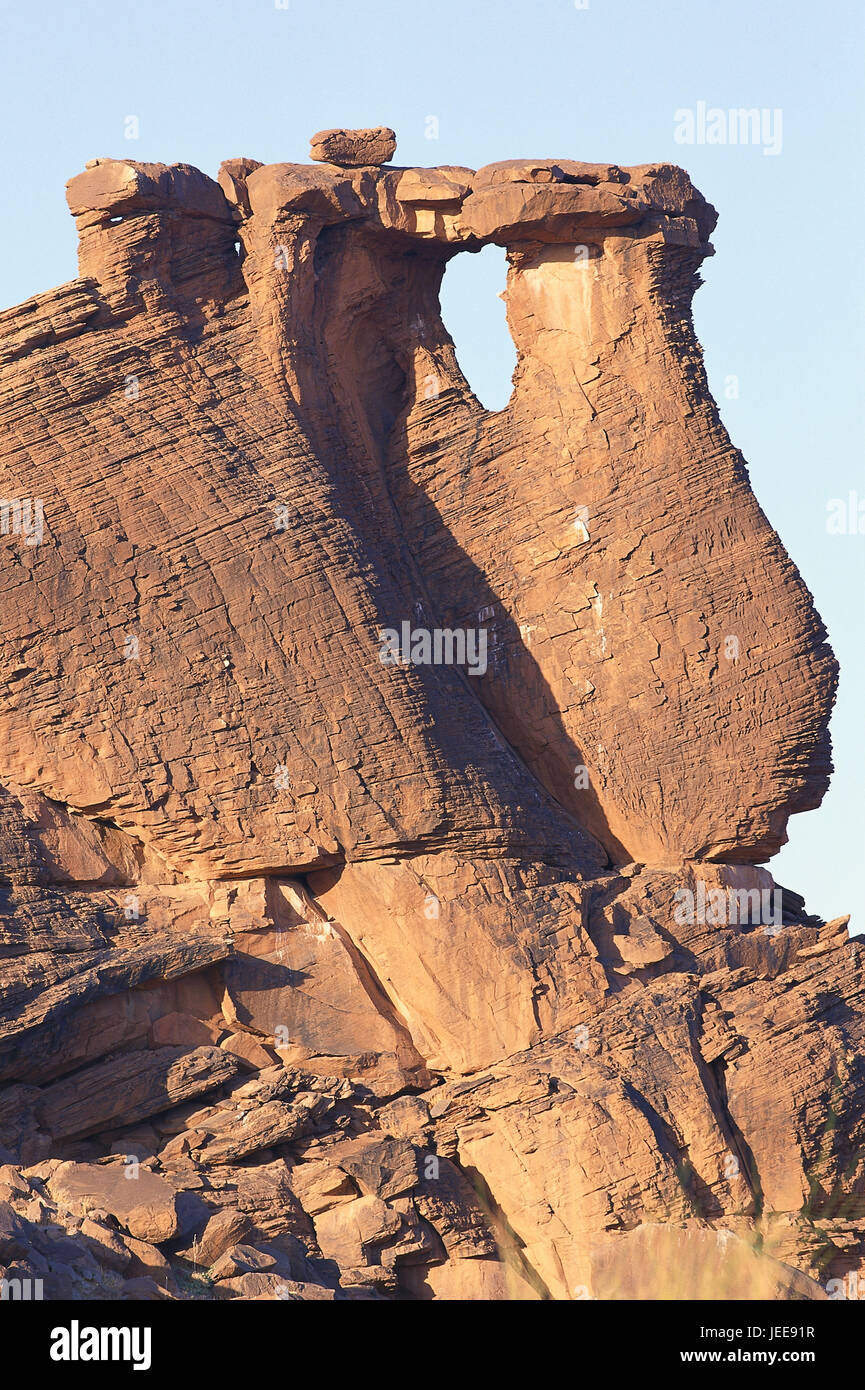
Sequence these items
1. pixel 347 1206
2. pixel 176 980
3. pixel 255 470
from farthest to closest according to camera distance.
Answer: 1. pixel 255 470
2. pixel 176 980
3. pixel 347 1206

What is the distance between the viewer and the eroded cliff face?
22.0 meters

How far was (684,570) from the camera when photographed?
26172 mm

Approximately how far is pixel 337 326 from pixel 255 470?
322 cm

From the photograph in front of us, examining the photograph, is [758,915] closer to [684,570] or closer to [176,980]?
[684,570]

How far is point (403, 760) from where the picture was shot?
2416cm

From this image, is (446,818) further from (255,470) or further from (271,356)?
(271,356)

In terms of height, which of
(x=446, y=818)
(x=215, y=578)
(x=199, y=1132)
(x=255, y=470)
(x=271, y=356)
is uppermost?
(x=271, y=356)

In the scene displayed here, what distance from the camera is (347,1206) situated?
21375 mm

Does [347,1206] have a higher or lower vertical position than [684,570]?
lower

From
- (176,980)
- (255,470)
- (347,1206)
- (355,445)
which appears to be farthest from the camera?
(355,445)

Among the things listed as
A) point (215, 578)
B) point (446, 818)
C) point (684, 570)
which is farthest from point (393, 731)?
point (684, 570)

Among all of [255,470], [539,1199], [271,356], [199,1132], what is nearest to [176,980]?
[199,1132]

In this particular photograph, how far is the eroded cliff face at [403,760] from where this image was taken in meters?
22.0

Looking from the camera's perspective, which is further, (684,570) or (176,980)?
(684,570)
